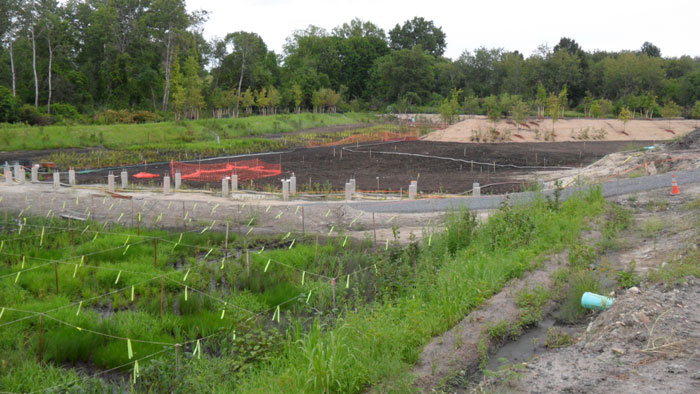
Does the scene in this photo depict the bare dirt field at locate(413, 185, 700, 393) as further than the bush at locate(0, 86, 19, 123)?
No

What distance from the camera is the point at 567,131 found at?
50.5 metres

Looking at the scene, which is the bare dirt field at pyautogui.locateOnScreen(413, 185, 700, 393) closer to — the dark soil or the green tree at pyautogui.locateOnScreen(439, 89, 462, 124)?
the dark soil

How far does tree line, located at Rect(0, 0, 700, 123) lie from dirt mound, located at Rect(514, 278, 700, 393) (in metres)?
44.1

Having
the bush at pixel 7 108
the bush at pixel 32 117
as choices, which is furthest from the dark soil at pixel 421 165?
the bush at pixel 7 108

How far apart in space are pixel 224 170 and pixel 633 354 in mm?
23434

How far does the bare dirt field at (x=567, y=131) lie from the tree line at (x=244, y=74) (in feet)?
6.95

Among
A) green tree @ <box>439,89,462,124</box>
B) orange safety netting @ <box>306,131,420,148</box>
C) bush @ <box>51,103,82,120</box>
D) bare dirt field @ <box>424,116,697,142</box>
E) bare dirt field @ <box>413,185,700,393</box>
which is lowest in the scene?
bare dirt field @ <box>413,185,700,393</box>

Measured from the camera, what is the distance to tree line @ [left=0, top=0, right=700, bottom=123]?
5053 cm

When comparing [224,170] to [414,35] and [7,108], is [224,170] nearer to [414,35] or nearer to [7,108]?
[7,108]

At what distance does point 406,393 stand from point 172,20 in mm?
54428

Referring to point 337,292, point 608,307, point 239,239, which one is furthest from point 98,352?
point 608,307

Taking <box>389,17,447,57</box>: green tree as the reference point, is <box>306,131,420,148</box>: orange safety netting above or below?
below

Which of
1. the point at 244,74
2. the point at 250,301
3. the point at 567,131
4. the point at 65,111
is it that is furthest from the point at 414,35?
the point at 250,301

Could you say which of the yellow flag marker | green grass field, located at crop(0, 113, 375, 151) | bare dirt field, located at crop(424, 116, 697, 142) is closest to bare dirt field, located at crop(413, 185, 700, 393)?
the yellow flag marker
